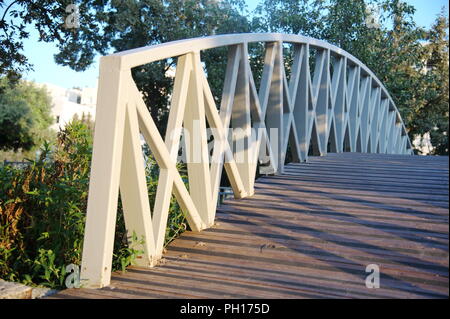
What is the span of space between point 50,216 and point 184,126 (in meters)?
1.17

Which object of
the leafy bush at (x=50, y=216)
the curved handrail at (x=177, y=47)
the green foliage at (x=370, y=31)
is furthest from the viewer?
the green foliage at (x=370, y=31)

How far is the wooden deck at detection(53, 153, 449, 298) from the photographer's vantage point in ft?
9.16

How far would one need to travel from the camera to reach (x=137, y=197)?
320cm

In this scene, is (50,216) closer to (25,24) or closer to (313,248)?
(313,248)

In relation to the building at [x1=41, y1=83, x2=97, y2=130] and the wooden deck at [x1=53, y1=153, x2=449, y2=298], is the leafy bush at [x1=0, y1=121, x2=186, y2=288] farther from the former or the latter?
the building at [x1=41, y1=83, x2=97, y2=130]

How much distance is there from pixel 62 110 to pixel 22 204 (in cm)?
3152

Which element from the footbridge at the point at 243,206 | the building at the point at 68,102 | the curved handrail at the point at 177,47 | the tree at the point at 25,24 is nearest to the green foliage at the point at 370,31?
the tree at the point at 25,24

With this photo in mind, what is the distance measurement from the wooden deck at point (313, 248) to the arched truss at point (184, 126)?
→ 23 cm

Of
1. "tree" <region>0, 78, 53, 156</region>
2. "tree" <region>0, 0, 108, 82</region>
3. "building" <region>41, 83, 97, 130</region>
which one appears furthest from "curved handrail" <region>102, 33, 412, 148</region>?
"building" <region>41, 83, 97, 130</region>

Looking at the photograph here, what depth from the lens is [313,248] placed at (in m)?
3.40

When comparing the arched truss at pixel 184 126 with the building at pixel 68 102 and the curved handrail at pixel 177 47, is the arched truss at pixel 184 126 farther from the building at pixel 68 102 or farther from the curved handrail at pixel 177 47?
the building at pixel 68 102

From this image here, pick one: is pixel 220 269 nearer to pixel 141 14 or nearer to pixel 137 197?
pixel 137 197

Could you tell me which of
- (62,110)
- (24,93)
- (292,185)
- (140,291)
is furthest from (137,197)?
(62,110)

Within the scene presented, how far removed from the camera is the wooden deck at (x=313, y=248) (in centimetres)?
279
